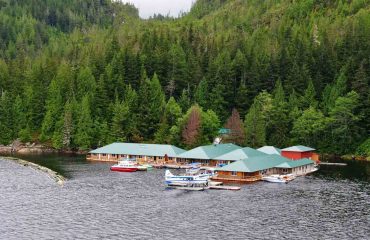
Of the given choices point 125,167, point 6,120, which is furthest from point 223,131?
point 6,120

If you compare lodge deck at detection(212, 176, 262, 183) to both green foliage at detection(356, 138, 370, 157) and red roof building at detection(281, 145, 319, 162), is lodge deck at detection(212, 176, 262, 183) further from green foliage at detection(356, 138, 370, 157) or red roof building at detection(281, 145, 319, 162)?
green foliage at detection(356, 138, 370, 157)

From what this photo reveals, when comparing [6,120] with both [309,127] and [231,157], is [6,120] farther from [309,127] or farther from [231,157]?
[309,127]

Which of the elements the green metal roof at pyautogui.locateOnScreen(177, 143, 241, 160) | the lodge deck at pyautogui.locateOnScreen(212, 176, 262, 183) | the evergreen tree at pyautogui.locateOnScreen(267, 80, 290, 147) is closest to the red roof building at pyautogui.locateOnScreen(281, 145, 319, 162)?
the green metal roof at pyautogui.locateOnScreen(177, 143, 241, 160)

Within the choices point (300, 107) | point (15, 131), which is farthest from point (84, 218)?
point (15, 131)

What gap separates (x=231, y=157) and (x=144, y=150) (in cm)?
2239

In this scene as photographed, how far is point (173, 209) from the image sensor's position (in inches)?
2638

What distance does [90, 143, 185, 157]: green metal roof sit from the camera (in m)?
113

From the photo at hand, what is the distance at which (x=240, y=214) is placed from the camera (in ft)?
211

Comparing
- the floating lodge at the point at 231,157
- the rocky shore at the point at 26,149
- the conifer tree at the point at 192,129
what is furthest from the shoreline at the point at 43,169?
the conifer tree at the point at 192,129

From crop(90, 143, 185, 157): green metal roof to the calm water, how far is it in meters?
19.0

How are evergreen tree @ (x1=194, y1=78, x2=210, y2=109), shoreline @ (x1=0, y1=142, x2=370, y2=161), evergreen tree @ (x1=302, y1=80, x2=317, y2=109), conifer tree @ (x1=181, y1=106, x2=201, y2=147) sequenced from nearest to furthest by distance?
conifer tree @ (x1=181, y1=106, x2=201, y2=147) < evergreen tree @ (x1=302, y1=80, x2=317, y2=109) < shoreline @ (x1=0, y1=142, x2=370, y2=161) < evergreen tree @ (x1=194, y1=78, x2=210, y2=109)

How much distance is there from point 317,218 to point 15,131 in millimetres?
106740

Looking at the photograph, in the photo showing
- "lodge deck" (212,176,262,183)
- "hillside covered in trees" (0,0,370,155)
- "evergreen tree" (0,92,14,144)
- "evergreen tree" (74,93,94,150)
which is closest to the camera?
"lodge deck" (212,176,262,183)

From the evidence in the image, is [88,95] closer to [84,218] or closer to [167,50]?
[167,50]
